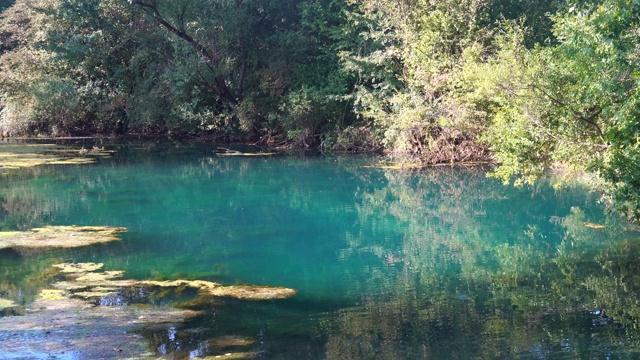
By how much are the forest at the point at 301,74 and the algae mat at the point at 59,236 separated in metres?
7.82

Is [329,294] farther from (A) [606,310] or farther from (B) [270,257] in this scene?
(A) [606,310]

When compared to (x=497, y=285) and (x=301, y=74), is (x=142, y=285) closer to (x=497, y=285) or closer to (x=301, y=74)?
(x=497, y=285)

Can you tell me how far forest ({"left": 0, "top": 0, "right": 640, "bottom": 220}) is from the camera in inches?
861

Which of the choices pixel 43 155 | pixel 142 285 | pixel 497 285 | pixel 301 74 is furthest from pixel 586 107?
pixel 43 155

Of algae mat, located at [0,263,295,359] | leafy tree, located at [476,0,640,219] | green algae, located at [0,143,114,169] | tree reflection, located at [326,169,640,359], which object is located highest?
leafy tree, located at [476,0,640,219]

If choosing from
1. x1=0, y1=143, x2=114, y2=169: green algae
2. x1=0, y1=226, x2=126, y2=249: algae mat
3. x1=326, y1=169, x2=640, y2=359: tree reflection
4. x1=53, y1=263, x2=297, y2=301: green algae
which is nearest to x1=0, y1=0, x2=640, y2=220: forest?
x1=326, y1=169, x2=640, y2=359: tree reflection

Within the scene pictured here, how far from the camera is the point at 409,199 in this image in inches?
774

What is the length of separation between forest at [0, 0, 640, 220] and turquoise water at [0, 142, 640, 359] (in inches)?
65.2

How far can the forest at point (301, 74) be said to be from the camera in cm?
2187

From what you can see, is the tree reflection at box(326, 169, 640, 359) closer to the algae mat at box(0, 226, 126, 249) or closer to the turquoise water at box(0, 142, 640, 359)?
the turquoise water at box(0, 142, 640, 359)

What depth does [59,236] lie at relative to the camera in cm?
1438

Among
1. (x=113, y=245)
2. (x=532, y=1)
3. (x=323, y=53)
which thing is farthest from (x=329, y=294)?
(x=323, y=53)

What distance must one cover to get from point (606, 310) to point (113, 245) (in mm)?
8751

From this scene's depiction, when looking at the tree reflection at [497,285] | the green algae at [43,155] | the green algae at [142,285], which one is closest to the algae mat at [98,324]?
the green algae at [142,285]
